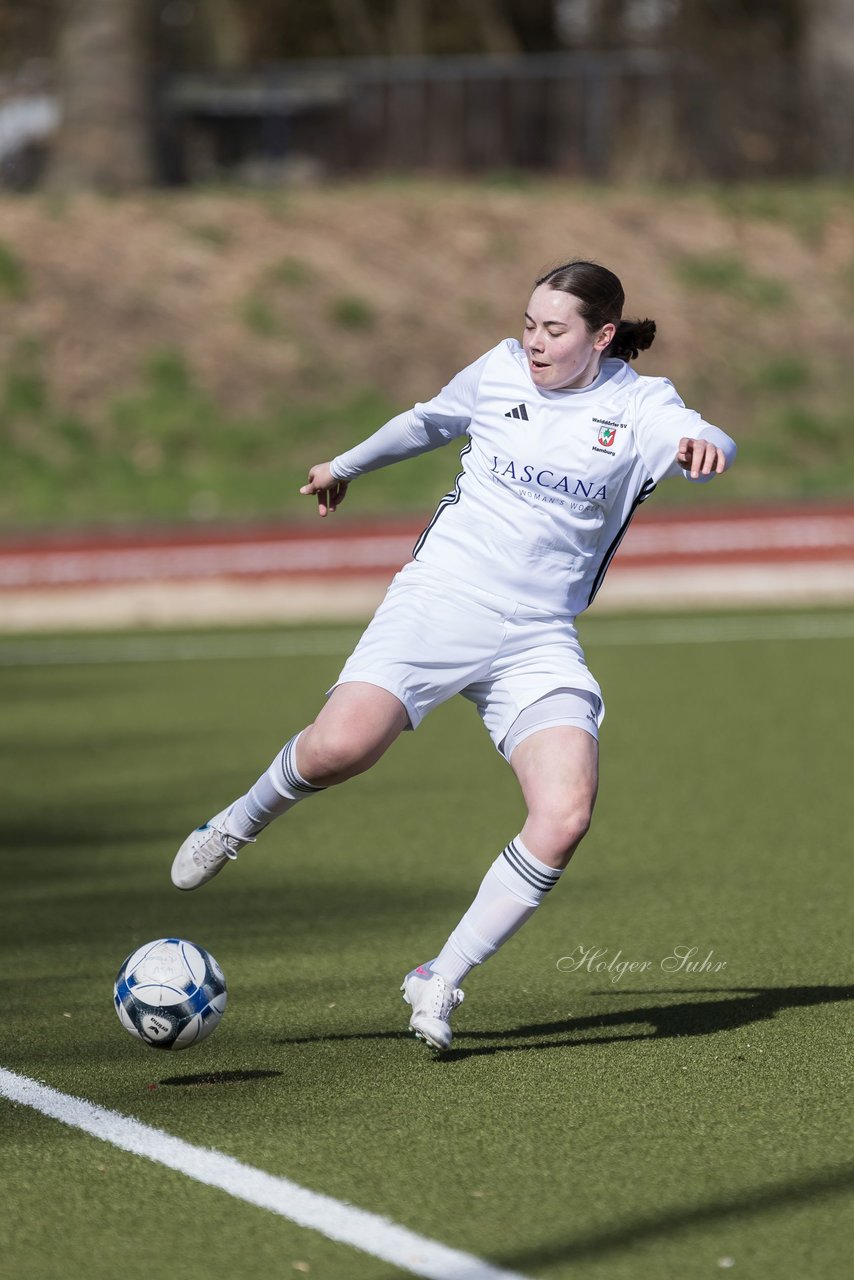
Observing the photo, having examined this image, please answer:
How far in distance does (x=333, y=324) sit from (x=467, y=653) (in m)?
20.5

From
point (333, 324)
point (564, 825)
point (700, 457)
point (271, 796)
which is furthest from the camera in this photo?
point (333, 324)

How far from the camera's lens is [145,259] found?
25.3m

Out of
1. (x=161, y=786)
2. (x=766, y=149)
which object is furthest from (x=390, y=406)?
(x=161, y=786)

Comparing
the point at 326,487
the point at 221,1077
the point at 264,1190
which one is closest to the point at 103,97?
the point at 326,487

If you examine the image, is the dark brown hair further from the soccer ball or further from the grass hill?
the grass hill

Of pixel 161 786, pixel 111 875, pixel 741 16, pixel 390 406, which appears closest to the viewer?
pixel 111 875

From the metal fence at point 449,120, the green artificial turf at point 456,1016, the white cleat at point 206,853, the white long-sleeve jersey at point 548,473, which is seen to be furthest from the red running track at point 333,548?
the white long-sleeve jersey at point 548,473

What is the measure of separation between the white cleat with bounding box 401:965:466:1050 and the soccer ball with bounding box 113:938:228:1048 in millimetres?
517

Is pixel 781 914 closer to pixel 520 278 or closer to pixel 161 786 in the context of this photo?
pixel 161 786

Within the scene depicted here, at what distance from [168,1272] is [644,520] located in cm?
1580

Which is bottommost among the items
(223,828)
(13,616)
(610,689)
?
(13,616)

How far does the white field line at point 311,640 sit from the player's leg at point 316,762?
1007 cm

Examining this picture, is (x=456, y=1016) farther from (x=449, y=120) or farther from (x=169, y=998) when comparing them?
(x=449, y=120)

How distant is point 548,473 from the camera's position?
5094 millimetres
